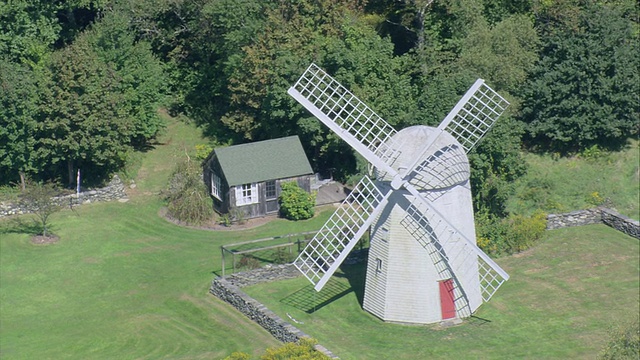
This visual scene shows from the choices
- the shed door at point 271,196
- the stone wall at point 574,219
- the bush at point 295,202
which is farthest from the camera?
the shed door at point 271,196

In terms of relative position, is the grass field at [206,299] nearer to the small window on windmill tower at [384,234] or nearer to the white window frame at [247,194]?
the white window frame at [247,194]

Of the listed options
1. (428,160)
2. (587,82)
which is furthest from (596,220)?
(428,160)

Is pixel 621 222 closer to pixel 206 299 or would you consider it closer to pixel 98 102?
pixel 206 299

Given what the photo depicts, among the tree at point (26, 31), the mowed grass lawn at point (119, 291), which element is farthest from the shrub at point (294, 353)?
the tree at point (26, 31)

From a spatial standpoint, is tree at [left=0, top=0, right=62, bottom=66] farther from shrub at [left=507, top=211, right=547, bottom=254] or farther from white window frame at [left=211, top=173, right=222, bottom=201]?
shrub at [left=507, top=211, right=547, bottom=254]

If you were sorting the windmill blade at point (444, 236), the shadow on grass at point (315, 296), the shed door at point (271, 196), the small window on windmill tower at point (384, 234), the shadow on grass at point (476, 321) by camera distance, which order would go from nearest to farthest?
Result: the windmill blade at point (444, 236) → the small window on windmill tower at point (384, 234) → the shadow on grass at point (476, 321) → the shadow on grass at point (315, 296) → the shed door at point (271, 196)

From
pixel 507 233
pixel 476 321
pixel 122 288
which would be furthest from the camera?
pixel 507 233

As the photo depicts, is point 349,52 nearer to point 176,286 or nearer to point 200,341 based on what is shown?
point 176,286
